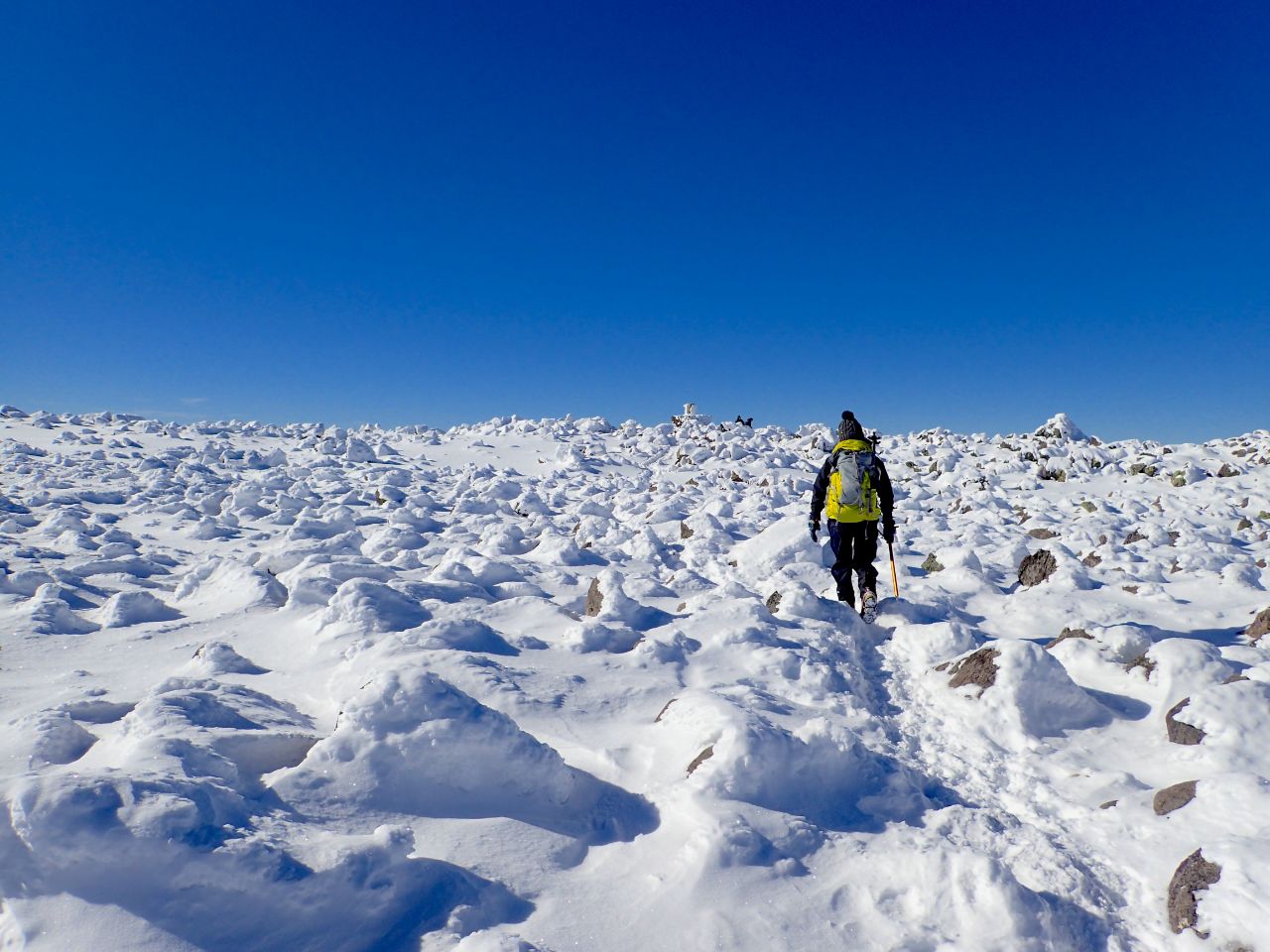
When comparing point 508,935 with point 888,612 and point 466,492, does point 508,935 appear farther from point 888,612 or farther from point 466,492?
point 466,492

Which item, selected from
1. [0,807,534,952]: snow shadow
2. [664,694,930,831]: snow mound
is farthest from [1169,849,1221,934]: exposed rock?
[0,807,534,952]: snow shadow

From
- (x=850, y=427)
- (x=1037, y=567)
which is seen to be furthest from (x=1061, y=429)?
(x=850, y=427)

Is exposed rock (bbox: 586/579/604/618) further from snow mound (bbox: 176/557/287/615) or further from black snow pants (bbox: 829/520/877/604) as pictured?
snow mound (bbox: 176/557/287/615)

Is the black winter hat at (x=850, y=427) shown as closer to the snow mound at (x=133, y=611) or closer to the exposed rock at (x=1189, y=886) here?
the exposed rock at (x=1189, y=886)

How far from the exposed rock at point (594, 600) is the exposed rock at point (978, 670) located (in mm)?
3420

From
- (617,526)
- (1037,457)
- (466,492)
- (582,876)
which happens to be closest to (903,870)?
(582,876)

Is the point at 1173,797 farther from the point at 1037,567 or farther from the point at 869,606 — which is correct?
the point at 1037,567

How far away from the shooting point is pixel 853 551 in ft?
24.7

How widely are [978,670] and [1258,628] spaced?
338 cm

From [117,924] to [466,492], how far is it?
1506cm

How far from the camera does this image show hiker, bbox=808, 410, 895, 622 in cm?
732

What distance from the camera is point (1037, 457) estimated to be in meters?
21.1

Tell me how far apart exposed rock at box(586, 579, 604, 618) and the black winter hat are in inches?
129

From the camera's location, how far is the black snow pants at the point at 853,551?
7336 millimetres
